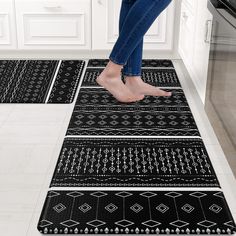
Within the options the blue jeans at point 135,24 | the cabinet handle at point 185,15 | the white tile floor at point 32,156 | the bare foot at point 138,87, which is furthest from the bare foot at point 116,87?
the cabinet handle at point 185,15

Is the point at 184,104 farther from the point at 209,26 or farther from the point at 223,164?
the point at 223,164

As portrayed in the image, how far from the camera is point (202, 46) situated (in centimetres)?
262

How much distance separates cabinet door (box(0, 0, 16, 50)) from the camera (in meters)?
3.46

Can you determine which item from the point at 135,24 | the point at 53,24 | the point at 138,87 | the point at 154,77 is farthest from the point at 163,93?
the point at 53,24

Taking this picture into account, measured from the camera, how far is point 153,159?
2158 mm

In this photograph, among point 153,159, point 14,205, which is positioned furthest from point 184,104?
point 14,205

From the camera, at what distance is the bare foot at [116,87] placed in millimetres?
2516

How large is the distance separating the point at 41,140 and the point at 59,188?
18.5 inches

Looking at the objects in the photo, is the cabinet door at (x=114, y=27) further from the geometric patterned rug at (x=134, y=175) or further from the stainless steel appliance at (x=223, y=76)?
the stainless steel appliance at (x=223, y=76)

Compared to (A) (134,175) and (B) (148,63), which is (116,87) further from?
(B) (148,63)

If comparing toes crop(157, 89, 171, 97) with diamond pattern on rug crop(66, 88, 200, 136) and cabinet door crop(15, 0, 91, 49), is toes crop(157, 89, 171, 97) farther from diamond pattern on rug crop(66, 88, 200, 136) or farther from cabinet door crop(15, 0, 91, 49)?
cabinet door crop(15, 0, 91, 49)

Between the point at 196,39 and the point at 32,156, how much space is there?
112 centimetres

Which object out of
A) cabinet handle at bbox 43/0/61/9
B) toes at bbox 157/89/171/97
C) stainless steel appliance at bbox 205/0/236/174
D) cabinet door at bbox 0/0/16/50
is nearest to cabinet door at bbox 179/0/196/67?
toes at bbox 157/89/171/97

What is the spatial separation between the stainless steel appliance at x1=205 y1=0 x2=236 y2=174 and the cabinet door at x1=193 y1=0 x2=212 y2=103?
0.42ft
